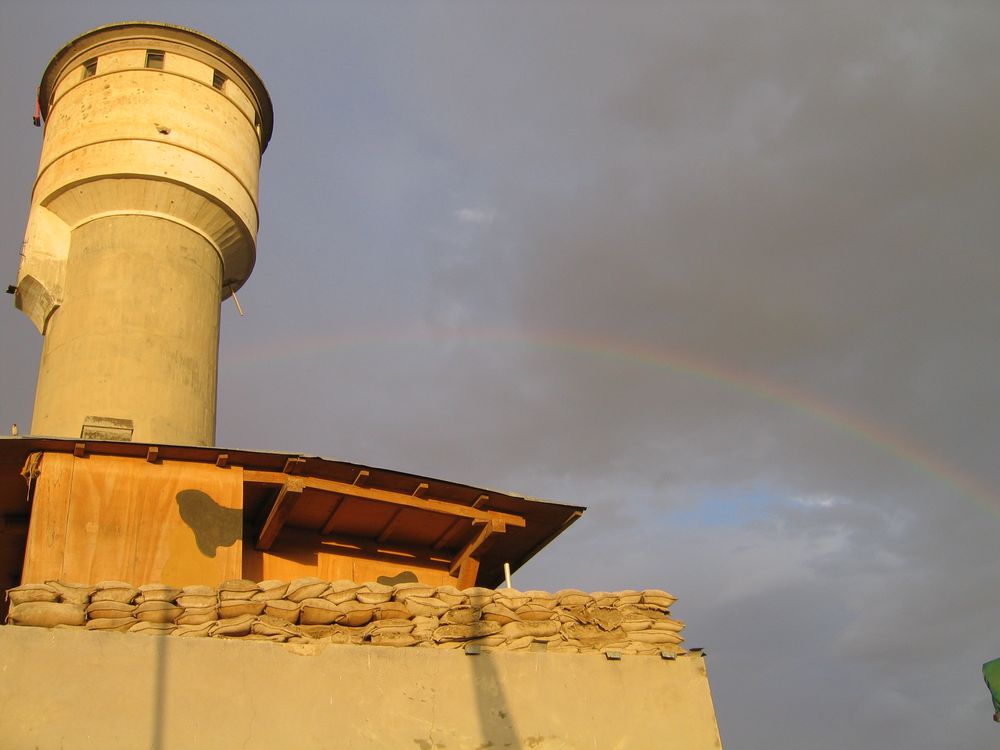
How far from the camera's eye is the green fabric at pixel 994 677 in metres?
12.9

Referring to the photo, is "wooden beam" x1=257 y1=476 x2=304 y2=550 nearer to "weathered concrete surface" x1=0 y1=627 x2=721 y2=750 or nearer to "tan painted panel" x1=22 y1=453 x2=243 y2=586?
"tan painted panel" x1=22 y1=453 x2=243 y2=586

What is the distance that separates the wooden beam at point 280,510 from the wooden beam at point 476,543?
3.10 metres

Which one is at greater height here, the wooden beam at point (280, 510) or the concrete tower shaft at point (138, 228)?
the concrete tower shaft at point (138, 228)

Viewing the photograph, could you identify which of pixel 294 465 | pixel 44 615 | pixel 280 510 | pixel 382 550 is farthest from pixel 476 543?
pixel 44 615

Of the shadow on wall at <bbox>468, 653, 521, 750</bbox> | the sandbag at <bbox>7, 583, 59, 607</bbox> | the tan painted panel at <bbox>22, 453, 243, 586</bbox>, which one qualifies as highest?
the tan painted panel at <bbox>22, 453, 243, 586</bbox>

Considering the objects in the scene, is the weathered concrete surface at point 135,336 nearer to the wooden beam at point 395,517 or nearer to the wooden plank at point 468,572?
the wooden beam at point 395,517

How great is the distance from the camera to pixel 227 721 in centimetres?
1049

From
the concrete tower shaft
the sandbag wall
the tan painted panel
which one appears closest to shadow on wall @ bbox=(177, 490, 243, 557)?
the tan painted panel

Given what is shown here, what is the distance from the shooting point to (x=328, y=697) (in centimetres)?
1107

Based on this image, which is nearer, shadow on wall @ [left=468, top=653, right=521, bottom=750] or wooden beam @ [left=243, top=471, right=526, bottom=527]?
shadow on wall @ [left=468, top=653, right=521, bottom=750]

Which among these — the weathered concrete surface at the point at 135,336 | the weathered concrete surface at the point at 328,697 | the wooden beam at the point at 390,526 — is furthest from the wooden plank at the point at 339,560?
the weathered concrete surface at the point at 328,697

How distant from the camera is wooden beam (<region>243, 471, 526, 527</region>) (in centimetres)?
1462

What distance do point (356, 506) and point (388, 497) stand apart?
25.3 inches

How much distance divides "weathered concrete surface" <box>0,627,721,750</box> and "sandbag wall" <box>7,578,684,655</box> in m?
0.31
